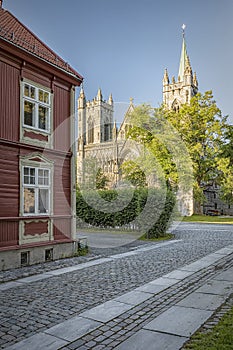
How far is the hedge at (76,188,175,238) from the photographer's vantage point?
1945 cm

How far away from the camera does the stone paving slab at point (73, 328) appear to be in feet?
16.9

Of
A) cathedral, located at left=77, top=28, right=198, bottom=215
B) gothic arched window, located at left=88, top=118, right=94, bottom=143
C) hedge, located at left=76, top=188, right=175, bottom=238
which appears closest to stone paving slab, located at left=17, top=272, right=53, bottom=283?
hedge, located at left=76, top=188, right=175, bottom=238

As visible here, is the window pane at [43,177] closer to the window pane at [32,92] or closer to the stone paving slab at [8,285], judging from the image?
the window pane at [32,92]

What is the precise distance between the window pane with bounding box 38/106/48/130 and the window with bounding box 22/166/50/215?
1649 mm

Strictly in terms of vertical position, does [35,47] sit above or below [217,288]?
above

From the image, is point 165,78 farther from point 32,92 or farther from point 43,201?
point 43,201

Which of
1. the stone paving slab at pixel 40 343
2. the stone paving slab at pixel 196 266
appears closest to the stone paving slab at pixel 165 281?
the stone paving slab at pixel 196 266

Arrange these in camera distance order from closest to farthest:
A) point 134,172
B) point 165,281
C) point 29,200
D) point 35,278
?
point 165,281 < point 35,278 < point 29,200 < point 134,172

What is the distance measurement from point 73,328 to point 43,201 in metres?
7.35

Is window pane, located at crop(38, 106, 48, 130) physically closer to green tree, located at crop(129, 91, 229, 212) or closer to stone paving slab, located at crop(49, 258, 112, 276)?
stone paving slab, located at crop(49, 258, 112, 276)

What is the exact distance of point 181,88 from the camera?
6469 cm

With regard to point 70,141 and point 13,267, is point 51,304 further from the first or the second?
point 70,141

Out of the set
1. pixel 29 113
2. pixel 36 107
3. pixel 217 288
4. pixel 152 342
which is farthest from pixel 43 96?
pixel 152 342

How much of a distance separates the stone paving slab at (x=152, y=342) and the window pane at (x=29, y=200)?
7.36m
